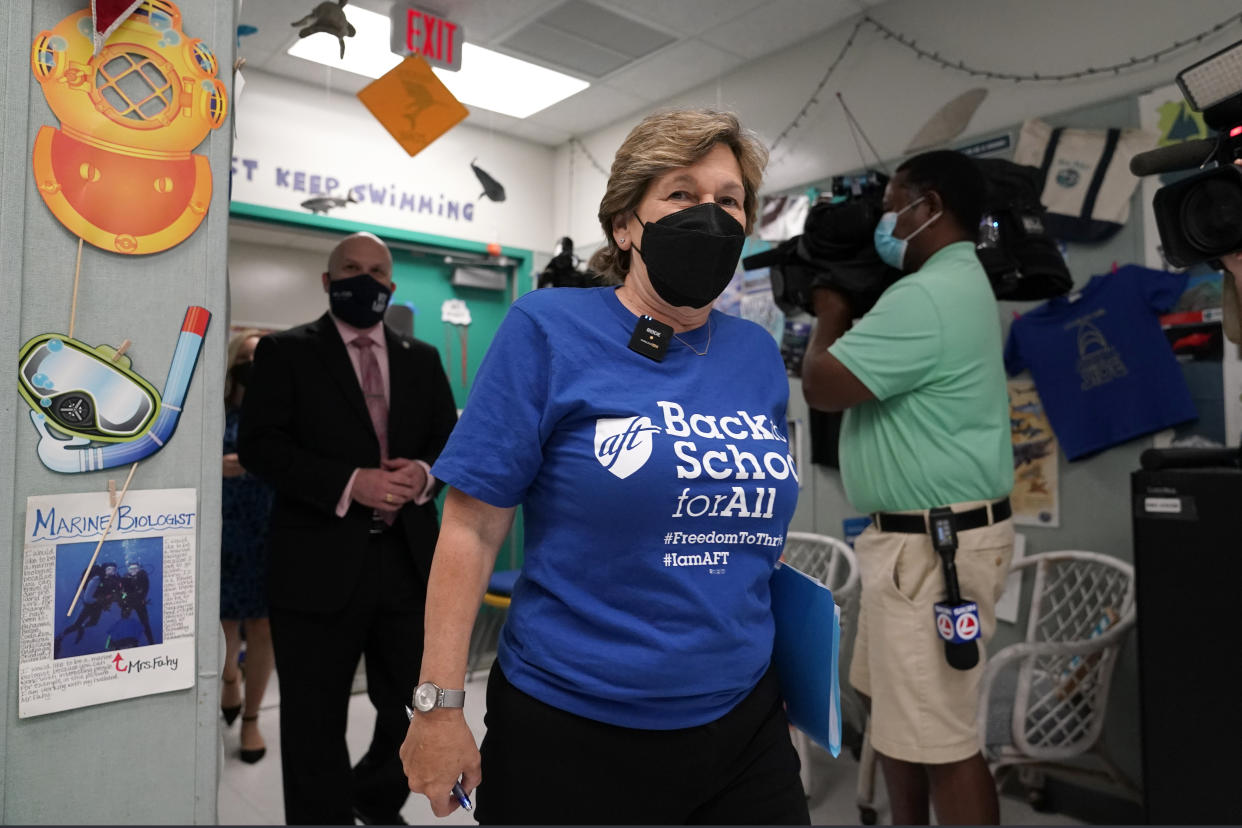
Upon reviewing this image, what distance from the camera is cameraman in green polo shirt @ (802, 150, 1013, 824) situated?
1.78m

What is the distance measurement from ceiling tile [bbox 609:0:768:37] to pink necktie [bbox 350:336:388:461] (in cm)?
202

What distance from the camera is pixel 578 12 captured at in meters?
3.36

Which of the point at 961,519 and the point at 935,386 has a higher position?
the point at 935,386

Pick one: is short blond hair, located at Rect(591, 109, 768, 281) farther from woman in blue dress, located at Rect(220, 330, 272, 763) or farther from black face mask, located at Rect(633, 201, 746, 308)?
woman in blue dress, located at Rect(220, 330, 272, 763)

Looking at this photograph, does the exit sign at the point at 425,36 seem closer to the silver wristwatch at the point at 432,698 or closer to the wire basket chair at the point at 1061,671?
the silver wristwatch at the point at 432,698

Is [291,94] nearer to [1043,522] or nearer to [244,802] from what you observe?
[244,802]

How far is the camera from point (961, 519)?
1.81 metres

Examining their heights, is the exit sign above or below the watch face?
above

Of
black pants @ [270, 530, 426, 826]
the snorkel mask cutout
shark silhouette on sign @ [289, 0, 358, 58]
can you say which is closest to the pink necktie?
black pants @ [270, 530, 426, 826]

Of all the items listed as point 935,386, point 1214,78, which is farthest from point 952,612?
point 1214,78

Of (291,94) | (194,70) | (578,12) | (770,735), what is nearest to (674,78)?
(578,12)

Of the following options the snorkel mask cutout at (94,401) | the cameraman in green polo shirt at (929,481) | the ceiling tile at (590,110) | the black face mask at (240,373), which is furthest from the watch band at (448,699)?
the ceiling tile at (590,110)

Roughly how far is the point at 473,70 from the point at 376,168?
2.39ft

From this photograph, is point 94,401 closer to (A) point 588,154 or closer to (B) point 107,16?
(B) point 107,16
